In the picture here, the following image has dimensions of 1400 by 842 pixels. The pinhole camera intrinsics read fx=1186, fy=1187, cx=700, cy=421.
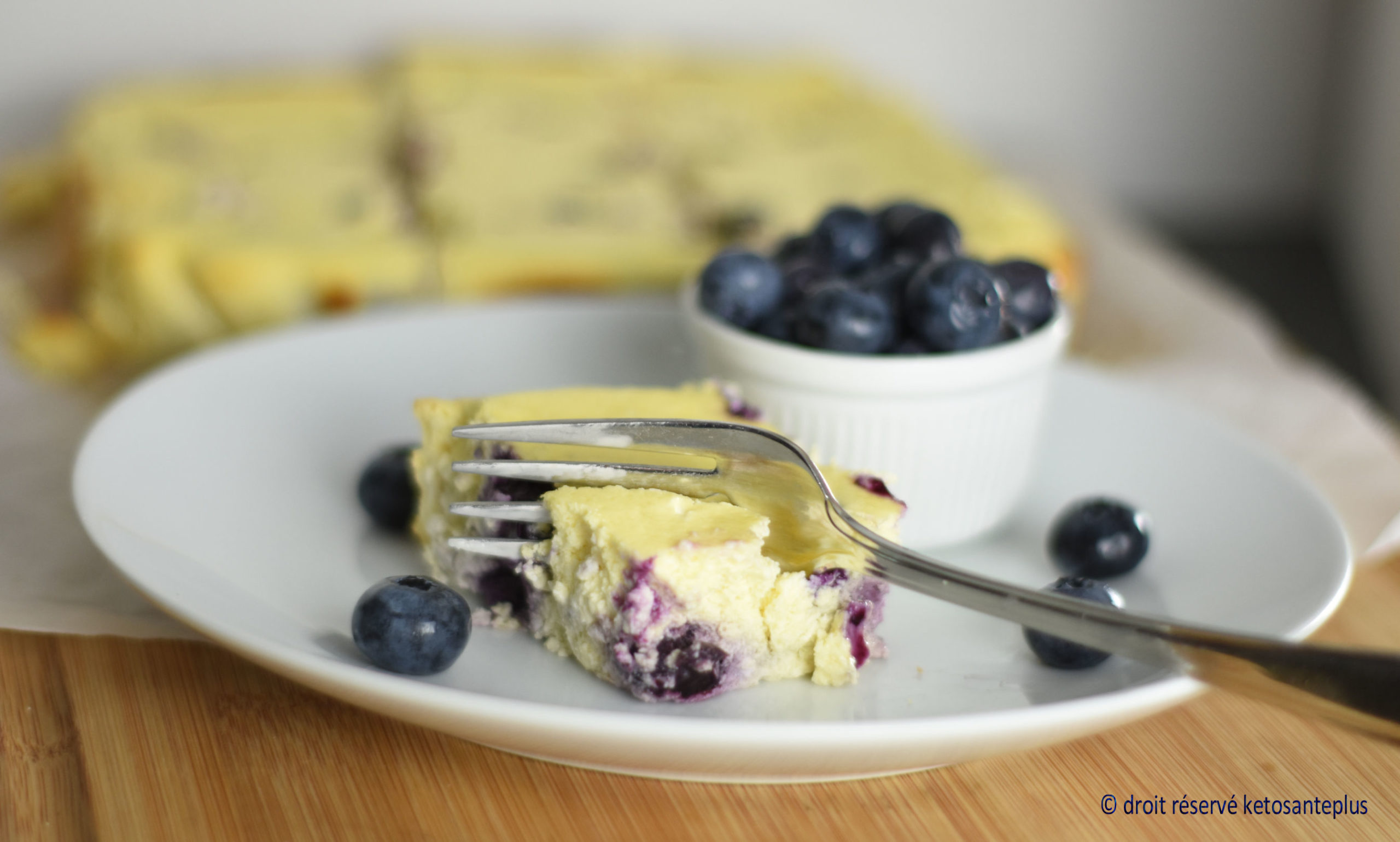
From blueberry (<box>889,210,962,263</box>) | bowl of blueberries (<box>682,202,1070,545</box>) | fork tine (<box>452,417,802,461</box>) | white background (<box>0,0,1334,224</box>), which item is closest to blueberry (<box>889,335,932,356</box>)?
bowl of blueberries (<box>682,202,1070,545</box>)

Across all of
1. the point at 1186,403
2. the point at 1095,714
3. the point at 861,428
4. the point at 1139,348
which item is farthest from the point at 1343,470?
the point at 1095,714

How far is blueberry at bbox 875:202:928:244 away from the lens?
3.82ft

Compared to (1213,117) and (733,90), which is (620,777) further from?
(1213,117)

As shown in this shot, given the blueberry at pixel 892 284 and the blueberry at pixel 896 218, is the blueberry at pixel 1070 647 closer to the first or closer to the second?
the blueberry at pixel 892 284

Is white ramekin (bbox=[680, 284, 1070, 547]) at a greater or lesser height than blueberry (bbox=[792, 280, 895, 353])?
lesser

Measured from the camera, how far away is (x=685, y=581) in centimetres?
76

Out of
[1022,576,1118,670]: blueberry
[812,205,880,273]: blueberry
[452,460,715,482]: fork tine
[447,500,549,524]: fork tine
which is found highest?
[812,205,880,273]: blueberry

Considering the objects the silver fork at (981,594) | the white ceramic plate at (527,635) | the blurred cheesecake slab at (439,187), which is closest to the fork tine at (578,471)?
the silver fork at (981,594)

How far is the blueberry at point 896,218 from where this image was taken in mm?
1163

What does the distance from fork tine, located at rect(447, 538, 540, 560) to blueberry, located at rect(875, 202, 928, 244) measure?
1.72 ft

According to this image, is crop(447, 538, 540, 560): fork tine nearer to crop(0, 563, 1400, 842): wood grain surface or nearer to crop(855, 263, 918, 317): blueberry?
crop(0, 563, 1400, 842): wood grain surface

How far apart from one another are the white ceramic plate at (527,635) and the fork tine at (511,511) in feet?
0.32

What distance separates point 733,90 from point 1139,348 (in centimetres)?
90

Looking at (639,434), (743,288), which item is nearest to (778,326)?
(743,288)
